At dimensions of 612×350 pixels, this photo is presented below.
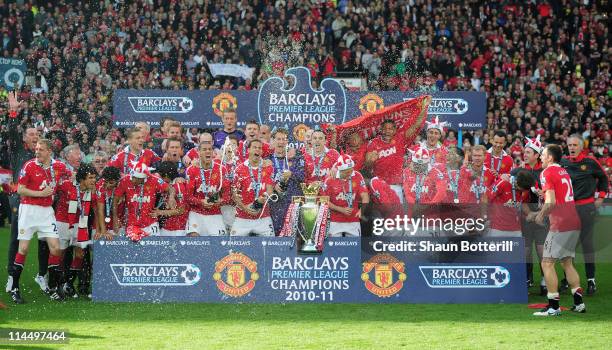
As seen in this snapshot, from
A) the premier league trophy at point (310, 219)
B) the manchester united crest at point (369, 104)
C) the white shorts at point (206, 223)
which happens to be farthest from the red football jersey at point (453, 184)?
the white shorts at point (206, 223)

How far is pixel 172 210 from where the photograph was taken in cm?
1015

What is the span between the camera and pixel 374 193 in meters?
10.6

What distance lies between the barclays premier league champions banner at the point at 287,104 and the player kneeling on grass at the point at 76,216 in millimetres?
2168

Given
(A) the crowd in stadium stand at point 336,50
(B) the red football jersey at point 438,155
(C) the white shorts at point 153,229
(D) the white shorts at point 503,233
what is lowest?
(D) the white shorts at point 503,233

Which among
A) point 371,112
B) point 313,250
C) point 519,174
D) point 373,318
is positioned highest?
point 371,112

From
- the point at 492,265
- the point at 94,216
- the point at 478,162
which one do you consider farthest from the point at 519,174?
the point at 94,216

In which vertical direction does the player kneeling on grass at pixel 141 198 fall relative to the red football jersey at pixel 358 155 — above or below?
below

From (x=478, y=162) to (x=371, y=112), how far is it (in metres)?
1.78

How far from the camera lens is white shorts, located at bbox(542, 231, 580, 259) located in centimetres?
919

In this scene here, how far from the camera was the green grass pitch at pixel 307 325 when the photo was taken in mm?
7645

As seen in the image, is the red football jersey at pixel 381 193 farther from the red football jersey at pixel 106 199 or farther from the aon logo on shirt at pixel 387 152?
the red football jersey at pixel 106 199

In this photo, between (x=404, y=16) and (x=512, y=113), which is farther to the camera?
(x=404, y=16)

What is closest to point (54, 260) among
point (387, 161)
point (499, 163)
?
point (387, 161)

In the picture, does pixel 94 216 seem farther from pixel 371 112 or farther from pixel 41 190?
pixel 371 112
